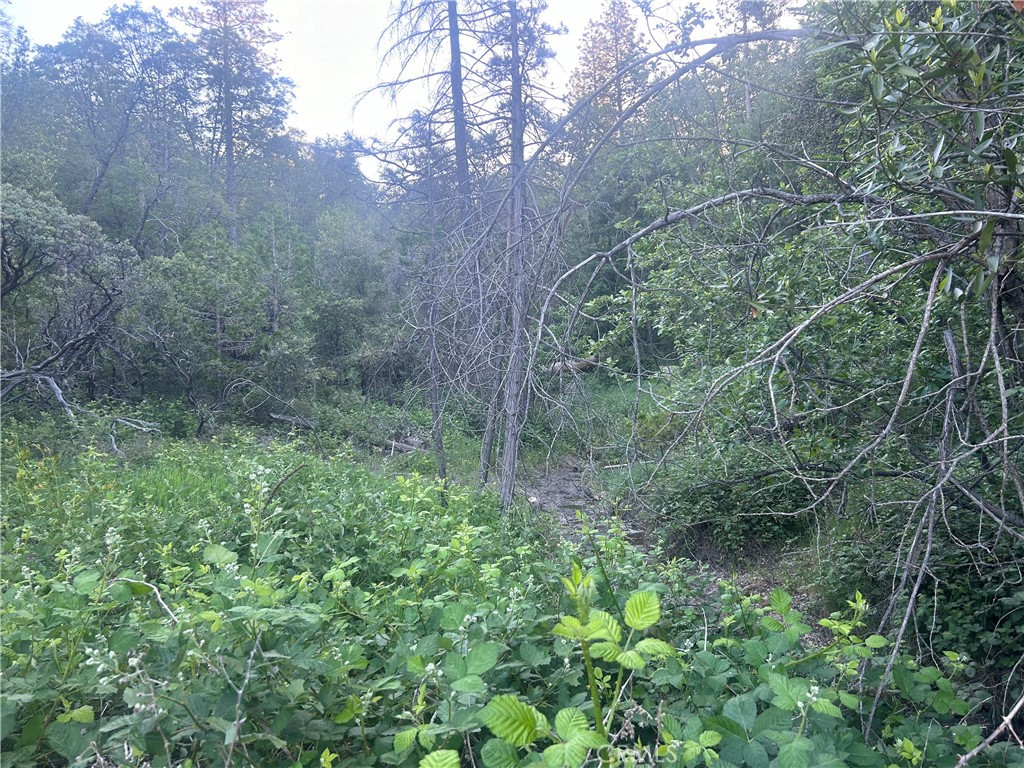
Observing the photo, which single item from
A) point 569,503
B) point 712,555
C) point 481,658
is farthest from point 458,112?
point 481,658

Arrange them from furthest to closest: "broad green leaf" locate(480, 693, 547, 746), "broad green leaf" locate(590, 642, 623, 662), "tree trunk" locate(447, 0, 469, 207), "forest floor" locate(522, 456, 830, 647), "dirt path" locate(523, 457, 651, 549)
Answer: "tree trunk" locate(447, 0, 469, 207), "dirt path" locate(523, 457, 651, 549), "forest floor" locate(522, 456, 830, 647), "broad green leaf" locate(590, 642, 623, 662), "broad green leaf" locate(480, 693, 547, 746)

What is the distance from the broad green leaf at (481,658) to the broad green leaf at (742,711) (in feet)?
2.05

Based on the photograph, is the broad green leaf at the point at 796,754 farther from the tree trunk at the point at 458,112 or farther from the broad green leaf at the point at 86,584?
the tree trunk at the point at 458,112

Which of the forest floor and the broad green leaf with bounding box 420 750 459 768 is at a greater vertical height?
the broad green leaf with bounding box 420 750 459 768

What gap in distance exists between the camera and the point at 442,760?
99 cm

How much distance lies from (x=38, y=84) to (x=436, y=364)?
11521mm

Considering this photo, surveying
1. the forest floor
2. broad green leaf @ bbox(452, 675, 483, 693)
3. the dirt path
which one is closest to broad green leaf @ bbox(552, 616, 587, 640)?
broad green leaf @ bbox(452, 675, 483, 693)

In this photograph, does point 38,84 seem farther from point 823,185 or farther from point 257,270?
point 823,185

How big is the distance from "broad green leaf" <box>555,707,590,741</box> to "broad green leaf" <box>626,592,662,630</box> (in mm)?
194

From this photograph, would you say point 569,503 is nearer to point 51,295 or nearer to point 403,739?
point 403,739

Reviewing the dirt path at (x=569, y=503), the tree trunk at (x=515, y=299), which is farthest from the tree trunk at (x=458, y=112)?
the dirt path at (x=569, y=503)

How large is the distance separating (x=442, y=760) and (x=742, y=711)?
0.89 m

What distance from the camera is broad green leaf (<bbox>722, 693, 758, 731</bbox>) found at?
1.48 m

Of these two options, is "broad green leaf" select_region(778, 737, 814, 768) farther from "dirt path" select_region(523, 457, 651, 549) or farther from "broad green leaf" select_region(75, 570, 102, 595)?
"dirt path" select_region(523, 457, 651, 549)
